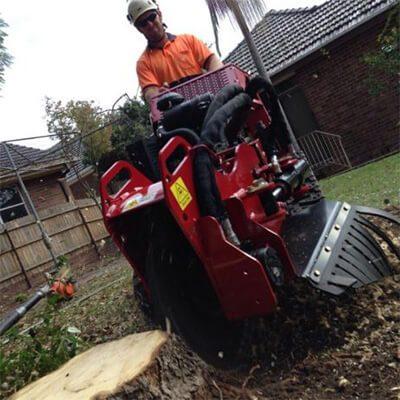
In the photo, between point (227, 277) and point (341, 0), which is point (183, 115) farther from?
point (341, 0)

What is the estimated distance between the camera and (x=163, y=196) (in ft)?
9.02

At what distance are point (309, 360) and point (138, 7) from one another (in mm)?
2881

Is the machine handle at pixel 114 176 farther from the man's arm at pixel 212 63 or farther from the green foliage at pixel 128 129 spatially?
the green foliage at pixel 128 129

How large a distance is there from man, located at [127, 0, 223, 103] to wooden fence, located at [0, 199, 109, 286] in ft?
31.9

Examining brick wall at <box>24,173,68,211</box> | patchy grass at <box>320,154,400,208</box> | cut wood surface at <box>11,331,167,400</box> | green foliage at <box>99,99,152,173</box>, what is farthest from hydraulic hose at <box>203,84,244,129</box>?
brick wall at <box>24,173,68,211</box>

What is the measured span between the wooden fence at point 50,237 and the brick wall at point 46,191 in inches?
113

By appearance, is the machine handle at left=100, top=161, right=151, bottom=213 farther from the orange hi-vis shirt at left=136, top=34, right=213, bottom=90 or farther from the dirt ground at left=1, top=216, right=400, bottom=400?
A: the orange hi-vis shirt at left=136, top=34, right=213, bottom=90

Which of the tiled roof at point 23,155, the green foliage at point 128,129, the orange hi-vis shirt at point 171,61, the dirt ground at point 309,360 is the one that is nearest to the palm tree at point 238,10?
the orange hi-vis shirt at point 171,61

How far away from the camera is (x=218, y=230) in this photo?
9.05 ft

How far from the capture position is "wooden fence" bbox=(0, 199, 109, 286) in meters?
13.2

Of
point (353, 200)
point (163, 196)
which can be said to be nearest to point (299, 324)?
point (163, 196)

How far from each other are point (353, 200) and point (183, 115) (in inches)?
175

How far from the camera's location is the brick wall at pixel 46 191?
18.5 meters

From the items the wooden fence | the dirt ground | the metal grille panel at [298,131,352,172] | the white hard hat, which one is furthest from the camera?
the metal grille panel at [298,131,352,172]
